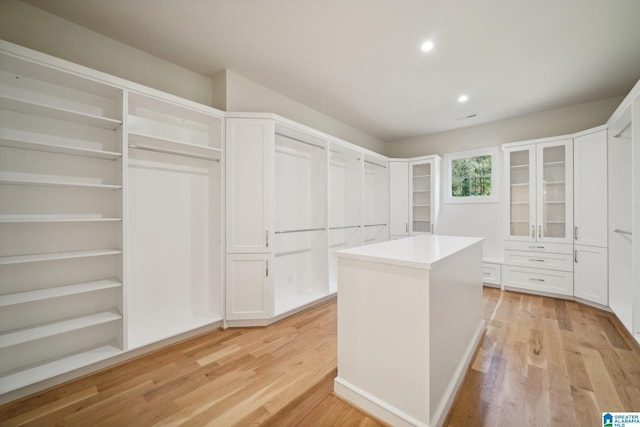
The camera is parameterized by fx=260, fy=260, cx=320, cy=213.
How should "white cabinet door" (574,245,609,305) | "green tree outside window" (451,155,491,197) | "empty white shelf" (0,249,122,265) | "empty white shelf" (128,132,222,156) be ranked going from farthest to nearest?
"green tree outside window" (451,155,491,197) → "white cabinet door" (574,245,609,305) → "empty white shelf" (128,132,222,156) → "empty white shelf" (0,249,122,265)

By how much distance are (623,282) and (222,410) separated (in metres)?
4.37

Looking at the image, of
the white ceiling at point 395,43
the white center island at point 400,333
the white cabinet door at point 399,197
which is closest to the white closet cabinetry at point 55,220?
the white ceiling at point 395,43

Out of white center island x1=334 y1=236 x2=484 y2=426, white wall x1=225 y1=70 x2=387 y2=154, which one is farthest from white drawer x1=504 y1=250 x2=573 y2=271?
white wall x1=225 y1=70 x2=387 y2=154

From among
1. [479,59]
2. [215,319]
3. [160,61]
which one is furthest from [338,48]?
[215,319]

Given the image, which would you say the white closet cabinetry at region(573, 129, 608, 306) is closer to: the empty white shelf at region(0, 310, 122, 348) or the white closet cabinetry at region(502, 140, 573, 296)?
the white closet cabinetry at region(502, 140, 573, 296)

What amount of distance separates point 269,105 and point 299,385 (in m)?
3.11

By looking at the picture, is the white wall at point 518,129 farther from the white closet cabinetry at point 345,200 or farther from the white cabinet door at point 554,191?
the white closet cabinetry at point 345,200

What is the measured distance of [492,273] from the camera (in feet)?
14.1

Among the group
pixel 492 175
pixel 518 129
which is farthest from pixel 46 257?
pixel 518 129

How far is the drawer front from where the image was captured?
145 inches

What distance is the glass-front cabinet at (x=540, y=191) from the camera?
3693 mm

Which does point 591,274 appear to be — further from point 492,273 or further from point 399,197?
point 399,197

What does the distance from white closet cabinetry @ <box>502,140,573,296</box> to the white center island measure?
2952mm

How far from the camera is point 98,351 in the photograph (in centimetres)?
215
